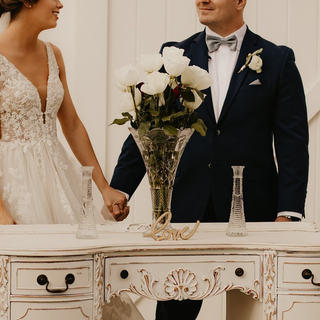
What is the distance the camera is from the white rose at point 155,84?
176cm

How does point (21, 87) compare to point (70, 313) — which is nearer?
point (70, 313)

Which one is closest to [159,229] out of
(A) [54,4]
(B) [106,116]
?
(A) [54,4]

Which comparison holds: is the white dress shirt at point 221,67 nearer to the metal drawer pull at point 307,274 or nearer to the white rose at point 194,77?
the white rose at point 194,77

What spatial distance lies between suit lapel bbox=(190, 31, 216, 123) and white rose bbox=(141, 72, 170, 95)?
618 millimetres

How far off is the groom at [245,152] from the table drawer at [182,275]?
20.8 inches

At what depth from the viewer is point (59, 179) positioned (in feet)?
7.69

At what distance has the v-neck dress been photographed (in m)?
2.21

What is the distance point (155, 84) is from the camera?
1.77m

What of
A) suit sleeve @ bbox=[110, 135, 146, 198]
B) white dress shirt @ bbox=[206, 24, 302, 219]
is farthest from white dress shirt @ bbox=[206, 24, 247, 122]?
suit sleeve @ bbox=[110, 135, 146, 198]

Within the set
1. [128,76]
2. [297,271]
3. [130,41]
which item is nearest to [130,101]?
[128,76]

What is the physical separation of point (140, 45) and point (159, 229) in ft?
5.54

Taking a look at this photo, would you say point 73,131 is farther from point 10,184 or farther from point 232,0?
point 232,0

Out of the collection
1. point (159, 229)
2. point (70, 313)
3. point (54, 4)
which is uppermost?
point (54, 4)

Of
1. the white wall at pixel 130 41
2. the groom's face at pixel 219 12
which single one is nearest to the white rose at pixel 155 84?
the groom's face at pixel 219 12
